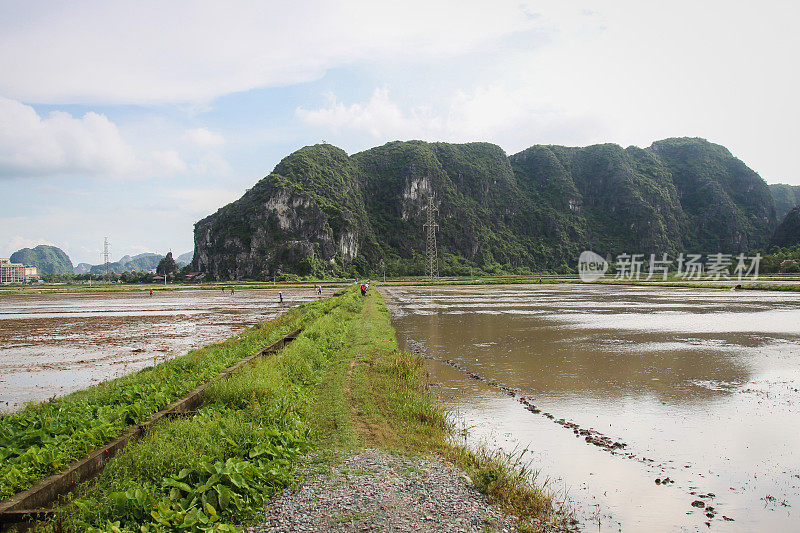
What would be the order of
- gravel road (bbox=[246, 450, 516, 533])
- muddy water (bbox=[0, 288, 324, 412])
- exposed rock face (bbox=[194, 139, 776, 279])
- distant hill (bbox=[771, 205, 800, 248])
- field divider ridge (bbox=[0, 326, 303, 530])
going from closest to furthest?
field divider ridge (bbox=[0, 326, 303, 530]) → gravel road (bbox=[246, 450, 516, 533]) → muddy water (bbox=[0, 288, 324, 412]) → exposed rock face (bbox=[194, 139, 776, 279]) → distant hill (bbox=[771, 205, 800, 248])

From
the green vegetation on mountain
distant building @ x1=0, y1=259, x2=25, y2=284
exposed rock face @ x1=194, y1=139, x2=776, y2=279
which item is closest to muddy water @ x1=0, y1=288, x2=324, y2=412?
exposed rock face @ x1=194, y1=139, x2=776, y2=279

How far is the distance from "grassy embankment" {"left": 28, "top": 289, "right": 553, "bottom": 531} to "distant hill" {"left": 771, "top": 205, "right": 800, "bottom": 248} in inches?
6766

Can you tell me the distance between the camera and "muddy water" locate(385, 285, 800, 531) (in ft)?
19.7

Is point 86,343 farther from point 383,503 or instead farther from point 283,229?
point 283,229

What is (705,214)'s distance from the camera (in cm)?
19550

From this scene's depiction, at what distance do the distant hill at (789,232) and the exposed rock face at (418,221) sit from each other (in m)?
39.0

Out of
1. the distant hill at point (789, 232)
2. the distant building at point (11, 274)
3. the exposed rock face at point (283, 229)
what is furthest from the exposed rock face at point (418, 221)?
the distant building at point (11, 274)

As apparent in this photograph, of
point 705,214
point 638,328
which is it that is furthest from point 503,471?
point 705,214

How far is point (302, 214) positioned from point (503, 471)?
135 meters

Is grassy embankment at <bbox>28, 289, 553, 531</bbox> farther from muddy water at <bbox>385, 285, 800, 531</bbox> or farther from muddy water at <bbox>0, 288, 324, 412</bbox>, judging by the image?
muddy water at <bbox>0, 288, 324, 412</bbox>

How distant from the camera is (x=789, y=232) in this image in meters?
143

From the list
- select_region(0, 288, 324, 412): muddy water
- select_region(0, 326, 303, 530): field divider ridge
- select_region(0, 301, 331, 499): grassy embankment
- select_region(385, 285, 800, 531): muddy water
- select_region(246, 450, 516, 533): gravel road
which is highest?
select_region(0, 301, 331, 499): grassy embankment
